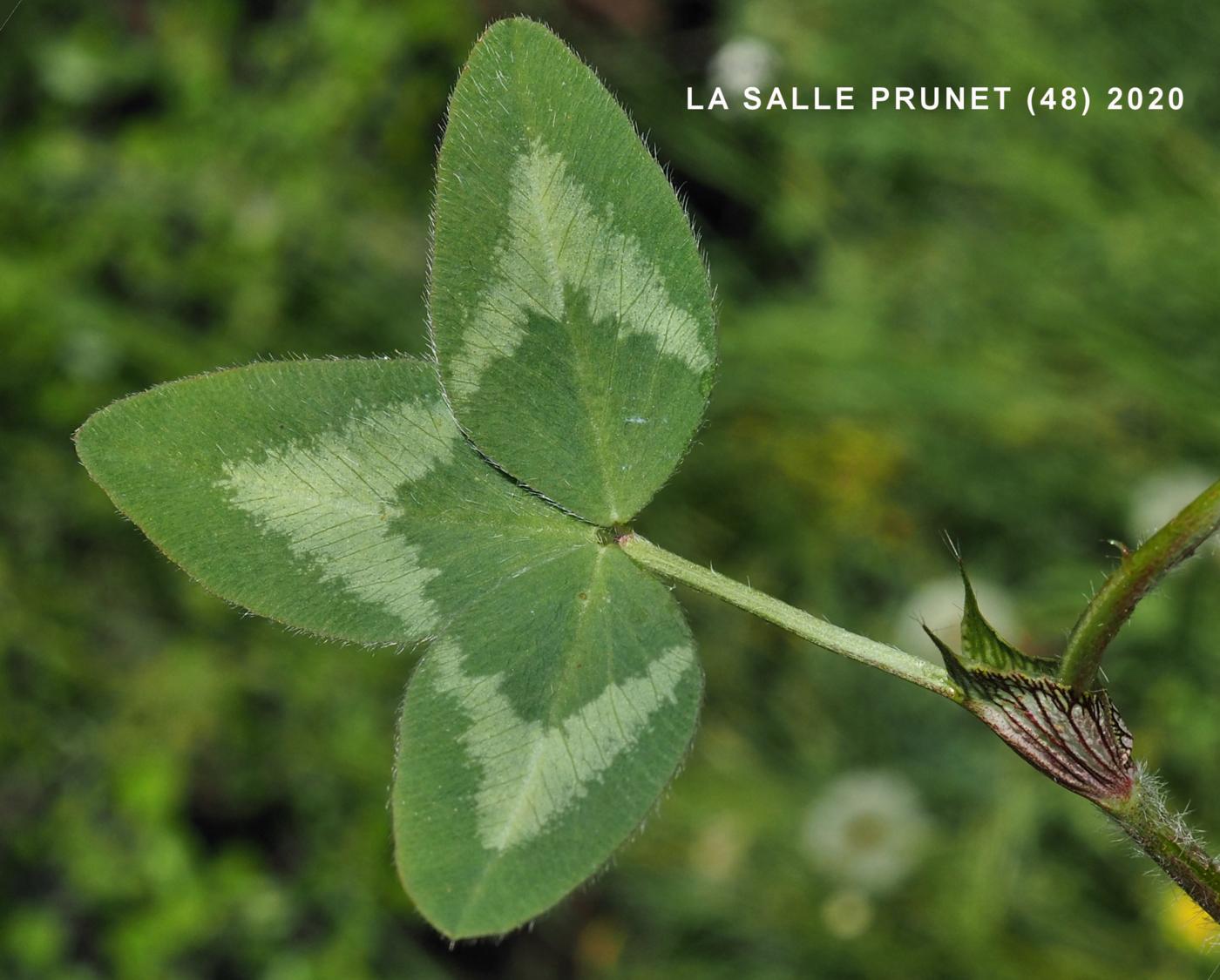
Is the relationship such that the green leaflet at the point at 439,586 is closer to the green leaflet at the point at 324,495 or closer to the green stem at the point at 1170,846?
the green leaflet at the point at 324,495

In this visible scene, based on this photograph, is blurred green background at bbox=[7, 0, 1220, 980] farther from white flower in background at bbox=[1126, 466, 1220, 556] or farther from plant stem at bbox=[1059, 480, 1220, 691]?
plant stem at bbox=[1059, 480, 1220, 691]

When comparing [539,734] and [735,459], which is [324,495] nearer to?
[539,734]

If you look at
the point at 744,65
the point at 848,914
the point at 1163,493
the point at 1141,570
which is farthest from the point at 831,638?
the point at 744,65

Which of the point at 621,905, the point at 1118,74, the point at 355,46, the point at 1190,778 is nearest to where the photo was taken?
the point at 1190,778

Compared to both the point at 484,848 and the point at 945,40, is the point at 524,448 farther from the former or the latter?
the point at 945,40

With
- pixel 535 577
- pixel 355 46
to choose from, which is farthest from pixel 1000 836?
pixel 355 46

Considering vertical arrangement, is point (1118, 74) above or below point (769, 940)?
above

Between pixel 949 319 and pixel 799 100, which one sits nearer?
pixel 949 319

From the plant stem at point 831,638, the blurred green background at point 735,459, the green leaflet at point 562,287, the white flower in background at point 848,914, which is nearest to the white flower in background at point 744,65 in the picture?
the blurred green background at point 735,459
